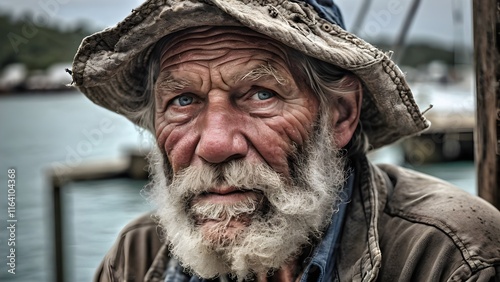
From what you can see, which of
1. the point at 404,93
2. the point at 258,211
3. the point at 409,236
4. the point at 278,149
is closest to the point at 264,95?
the point at 278,149

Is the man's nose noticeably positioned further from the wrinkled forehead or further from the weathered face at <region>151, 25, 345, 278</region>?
the wrinkled forehead

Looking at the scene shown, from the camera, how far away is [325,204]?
2303 millimetres

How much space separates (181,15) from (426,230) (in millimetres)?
1069

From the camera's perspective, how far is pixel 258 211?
7.09 ft

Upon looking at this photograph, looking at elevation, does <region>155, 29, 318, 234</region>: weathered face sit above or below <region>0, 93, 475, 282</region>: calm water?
above

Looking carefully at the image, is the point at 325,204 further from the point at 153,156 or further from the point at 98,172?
the point at 98,172

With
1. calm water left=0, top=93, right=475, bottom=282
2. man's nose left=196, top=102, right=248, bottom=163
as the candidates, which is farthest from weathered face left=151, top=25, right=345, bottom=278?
calm water left=0, top=93, right=475, bottom=282

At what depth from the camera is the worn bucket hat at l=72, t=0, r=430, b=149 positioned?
2.03 metres

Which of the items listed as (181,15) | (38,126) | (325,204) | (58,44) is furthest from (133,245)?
(38,126)

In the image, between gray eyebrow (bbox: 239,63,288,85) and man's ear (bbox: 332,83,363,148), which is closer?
gray eyebrow (bbox: 239,63,288,85)

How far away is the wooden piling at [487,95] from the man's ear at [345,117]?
0.48m

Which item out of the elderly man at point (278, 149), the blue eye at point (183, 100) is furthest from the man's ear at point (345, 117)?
the blue eye at point (183, 100)

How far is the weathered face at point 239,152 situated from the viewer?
6.95 feet

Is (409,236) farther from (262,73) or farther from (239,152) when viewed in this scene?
(262,73)
